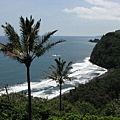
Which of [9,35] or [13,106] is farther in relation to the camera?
[13,106]

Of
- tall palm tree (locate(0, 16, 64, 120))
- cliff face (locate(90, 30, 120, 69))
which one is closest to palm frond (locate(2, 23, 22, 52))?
tall palm tree (locate(0, 16, 64, 120))

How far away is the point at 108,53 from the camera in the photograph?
129 m

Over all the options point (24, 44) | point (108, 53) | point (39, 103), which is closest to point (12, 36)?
point (24, 44)

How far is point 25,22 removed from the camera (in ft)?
52.2

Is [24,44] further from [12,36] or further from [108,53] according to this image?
[108,53]

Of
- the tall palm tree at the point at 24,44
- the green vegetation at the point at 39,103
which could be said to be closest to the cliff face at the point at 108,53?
the green vegetation at the point at 39,103

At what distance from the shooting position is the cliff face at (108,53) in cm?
11600

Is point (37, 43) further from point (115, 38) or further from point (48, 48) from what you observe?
point (115, 38)

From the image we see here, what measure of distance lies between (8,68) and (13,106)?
253 ft

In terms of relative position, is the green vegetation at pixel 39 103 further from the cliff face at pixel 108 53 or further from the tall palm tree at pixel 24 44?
the cliff face at pixel 108 53

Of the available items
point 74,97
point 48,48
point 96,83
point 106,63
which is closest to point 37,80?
point 96,83

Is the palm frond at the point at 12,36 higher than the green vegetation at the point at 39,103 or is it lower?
higher

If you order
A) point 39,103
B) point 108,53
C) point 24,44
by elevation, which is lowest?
point 39,103

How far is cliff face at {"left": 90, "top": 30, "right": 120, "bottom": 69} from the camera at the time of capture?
116 m
